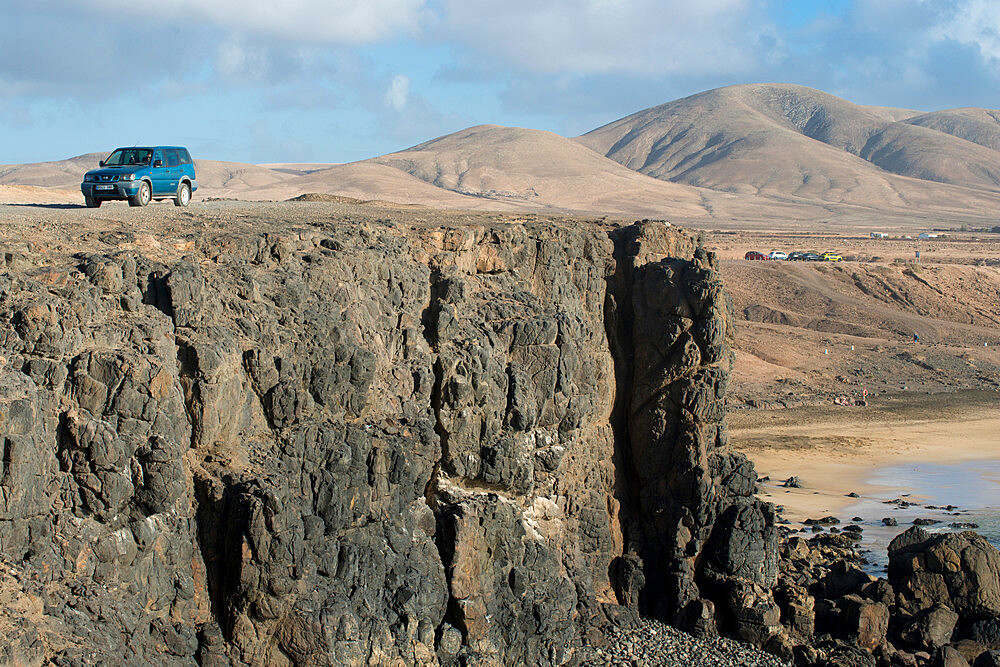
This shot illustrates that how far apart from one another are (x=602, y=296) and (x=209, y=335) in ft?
36.9

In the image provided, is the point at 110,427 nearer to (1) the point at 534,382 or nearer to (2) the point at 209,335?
(2) the point at 209,335

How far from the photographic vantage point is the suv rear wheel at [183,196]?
28.5 m

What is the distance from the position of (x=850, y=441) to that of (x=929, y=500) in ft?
31.4

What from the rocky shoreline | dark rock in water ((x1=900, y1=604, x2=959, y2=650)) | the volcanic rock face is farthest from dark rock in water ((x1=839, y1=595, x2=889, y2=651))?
the volcanic rock face

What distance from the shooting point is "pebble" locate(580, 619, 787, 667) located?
21797mm

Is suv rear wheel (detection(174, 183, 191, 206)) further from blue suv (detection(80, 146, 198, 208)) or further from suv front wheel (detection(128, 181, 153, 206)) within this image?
suv front wheel (detection(128, 181, 153, 206))

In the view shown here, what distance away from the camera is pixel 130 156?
2828 cm

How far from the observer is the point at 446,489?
21.0m

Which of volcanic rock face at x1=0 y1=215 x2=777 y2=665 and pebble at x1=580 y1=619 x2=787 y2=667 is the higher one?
volcanic rock face at x1=0 y1=215 x2=777 y2=665

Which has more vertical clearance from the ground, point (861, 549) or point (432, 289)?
point (432, 289)

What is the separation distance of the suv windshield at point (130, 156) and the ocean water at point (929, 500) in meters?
22.9

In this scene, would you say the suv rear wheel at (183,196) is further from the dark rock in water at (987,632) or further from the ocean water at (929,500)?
the dark rock in water at (987,632)

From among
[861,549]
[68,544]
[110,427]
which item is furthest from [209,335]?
[861,549]

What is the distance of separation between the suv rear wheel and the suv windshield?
1.17 metres
